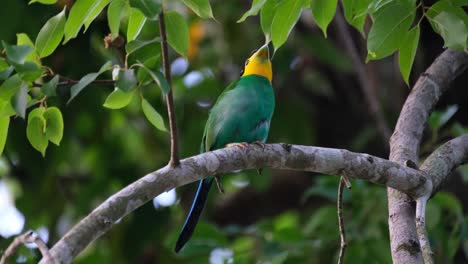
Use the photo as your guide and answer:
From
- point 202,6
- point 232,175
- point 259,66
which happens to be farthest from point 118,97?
point 232,175

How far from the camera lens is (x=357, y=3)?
9.20ft

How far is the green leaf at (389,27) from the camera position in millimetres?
2611

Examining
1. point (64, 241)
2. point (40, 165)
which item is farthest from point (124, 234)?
point (64, 241)

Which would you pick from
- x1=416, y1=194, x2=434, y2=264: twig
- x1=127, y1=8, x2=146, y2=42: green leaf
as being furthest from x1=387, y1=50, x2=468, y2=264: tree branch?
x1=127, y1=8, x2=146, y2=42: green leaf

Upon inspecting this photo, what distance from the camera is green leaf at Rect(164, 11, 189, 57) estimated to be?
2.57 meters

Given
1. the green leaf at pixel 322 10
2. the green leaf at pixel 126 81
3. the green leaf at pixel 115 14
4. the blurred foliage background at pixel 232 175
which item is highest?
the green leaf at pixel 322 10

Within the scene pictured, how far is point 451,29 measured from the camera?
2512mm

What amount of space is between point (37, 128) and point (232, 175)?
11.1 feet

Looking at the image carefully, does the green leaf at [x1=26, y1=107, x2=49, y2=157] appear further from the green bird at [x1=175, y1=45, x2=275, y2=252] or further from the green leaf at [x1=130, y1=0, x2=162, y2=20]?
the green bird at [x1=175, y1=45, x2=275, y2=252]

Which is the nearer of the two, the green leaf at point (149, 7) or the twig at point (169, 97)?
the green leaf at point (149, 7)

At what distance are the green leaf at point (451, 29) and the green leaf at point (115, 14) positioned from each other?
96cm

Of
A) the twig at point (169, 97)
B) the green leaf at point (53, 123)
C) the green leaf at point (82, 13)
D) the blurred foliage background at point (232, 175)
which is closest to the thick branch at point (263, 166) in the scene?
the twig at point (169, 97)

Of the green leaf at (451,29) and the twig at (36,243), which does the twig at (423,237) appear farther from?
the twig at (36,243)

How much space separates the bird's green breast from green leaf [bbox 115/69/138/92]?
1261 mm
